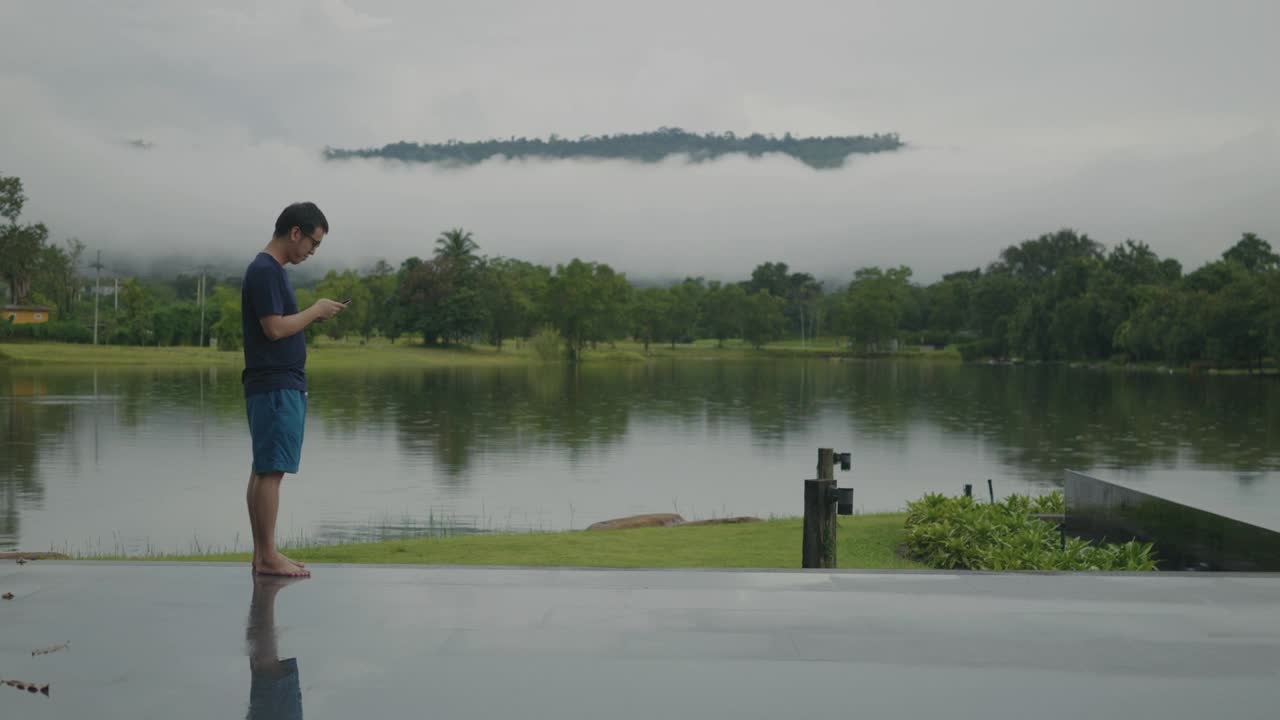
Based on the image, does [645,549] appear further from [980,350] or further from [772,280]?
[772,280]

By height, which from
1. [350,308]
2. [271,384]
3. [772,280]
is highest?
[772,280]

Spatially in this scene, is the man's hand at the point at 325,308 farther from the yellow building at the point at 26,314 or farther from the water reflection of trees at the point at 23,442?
the yellow building at the point at 26,314

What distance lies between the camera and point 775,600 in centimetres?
426

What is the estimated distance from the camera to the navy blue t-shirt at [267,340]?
463 cm

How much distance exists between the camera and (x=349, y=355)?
86.7m

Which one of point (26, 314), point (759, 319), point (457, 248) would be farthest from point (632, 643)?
point (759, 319)

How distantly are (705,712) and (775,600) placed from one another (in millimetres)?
1286

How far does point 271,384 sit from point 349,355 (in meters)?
84.8

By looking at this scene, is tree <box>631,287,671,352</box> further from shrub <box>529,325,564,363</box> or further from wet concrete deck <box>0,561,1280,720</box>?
wet concrete deck <box>0,561,1280,720</box>

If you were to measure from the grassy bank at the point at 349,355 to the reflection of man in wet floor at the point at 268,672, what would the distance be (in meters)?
68.8

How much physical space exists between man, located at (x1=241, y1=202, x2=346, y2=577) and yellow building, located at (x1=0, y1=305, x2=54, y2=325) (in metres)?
91.5

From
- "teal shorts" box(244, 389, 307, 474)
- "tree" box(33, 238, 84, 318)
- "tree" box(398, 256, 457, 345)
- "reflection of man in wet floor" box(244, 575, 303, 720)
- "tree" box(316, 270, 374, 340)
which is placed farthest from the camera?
"tree" box(316, 270, 374, 340)

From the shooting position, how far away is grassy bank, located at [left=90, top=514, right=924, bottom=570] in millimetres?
9070

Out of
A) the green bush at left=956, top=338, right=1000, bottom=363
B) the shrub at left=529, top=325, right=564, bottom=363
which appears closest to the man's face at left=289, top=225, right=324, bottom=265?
the shrub at left=529, top=325, right=564, bottom=363
